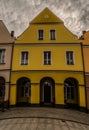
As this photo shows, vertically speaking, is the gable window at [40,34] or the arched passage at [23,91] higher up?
the gable window at [40,34]

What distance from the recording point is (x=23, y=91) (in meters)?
21.1

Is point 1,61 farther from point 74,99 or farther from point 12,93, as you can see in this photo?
point 74,99

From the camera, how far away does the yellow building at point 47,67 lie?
1950 centimetres

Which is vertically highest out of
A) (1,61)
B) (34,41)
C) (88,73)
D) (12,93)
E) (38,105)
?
(34,41)

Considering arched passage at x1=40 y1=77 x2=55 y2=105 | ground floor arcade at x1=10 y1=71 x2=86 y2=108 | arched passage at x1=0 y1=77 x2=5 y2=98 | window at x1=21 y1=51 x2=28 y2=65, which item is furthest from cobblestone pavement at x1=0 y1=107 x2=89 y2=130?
window at x1=21 y1=51 x2=28 y2=65

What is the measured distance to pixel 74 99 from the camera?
20.4 meters

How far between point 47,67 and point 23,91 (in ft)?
13.6

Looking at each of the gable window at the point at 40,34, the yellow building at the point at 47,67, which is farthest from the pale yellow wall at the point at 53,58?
the gable window at the point at 40,34

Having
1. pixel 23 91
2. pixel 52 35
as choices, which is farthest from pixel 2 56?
pixel 52 35

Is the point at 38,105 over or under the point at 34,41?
under

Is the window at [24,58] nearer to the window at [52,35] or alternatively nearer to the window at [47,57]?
the window at [47,57]

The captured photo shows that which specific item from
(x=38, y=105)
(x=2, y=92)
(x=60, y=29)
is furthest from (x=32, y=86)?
(x=60, y=29)

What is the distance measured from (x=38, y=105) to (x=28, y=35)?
328 inches

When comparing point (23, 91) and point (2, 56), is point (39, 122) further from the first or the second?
point (2, 56)
